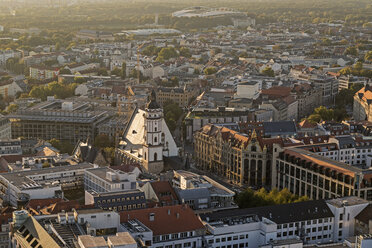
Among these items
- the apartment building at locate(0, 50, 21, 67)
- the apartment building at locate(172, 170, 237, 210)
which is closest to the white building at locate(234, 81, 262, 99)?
the apartment building at locate(172, 170, 237, 210)

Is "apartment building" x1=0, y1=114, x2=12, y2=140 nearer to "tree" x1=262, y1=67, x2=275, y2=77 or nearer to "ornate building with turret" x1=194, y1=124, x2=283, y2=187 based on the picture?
"ornate building with turret" x1=194, y1=124, x2=283, y2=187

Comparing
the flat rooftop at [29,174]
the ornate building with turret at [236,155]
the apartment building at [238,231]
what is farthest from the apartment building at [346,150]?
the flat rooftop at [29,174]

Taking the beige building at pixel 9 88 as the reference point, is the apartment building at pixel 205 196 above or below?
above

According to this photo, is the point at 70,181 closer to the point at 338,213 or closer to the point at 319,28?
the point at 338,213

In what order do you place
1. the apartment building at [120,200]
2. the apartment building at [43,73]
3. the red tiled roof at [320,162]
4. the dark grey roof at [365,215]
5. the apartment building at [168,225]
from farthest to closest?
the apartment building at [43,73], the red tiled roof at [320,162], the apartment building at [120,200], the dark grey roof at [365,215], the apartment building at [168,225]

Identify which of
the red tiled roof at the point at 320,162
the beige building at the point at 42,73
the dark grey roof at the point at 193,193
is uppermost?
the red tiled roof at the point at 320,162

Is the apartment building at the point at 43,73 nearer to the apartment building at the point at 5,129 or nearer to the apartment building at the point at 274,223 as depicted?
the apartment building at the point at 5,129

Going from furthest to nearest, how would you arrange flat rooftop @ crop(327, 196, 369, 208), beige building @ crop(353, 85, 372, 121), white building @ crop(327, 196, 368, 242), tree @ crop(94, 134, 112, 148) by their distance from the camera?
beige building @ crop(353, 85, 372, 121) → tree @ crop(94, 134, 112, 148) → flat rooftop @ crop(327, 196, 369, 208) → white building @ crop(327, 196, 368, 242)
